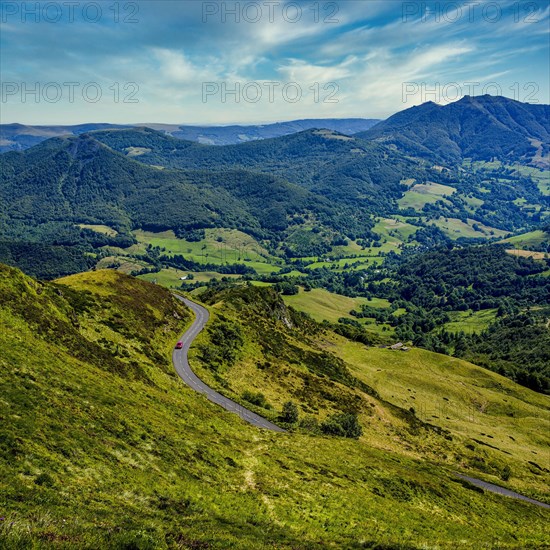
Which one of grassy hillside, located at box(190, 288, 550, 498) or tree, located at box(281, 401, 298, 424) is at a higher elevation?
tree, located at box(281, 401, 298, 424)

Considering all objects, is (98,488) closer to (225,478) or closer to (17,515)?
(17,515)

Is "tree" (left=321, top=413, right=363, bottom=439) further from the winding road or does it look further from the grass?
the grass

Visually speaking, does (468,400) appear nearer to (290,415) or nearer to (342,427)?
(342,427)

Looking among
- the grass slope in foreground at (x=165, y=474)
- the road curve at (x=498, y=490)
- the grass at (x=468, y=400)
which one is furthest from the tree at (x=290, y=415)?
the grass at (x=468, y=400)

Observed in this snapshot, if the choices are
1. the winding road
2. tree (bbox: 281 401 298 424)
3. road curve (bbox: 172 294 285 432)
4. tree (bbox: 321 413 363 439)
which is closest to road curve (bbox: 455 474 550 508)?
the winding road

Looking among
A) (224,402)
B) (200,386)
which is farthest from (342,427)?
(200,386)

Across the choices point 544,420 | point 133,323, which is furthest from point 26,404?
point 544,420

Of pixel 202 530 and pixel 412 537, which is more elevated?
pixel 202 530

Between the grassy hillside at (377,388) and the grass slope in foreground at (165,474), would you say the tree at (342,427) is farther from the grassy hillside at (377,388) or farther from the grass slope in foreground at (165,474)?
the grass slope in foreground at (165,474)

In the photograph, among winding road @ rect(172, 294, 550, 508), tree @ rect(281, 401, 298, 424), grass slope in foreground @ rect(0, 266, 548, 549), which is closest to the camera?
grass slope in foreground @ rect(0, 266, 548, 549)
